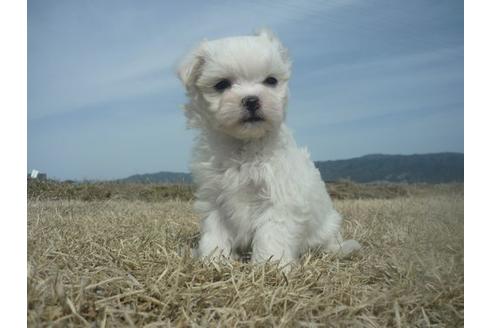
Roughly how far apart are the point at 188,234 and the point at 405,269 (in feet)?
4.85

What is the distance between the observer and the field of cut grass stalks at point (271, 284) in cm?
143

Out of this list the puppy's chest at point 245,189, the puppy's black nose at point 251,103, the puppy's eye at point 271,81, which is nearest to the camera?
the puppy's black nose at point 251,103

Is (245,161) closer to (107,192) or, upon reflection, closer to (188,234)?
(188,234)

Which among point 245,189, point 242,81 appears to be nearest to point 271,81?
point 242,81

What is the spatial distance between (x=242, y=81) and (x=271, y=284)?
2.36ft

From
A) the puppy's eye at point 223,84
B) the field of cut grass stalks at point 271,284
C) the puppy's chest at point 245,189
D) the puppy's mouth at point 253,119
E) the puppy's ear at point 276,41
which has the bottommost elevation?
the field of cut grass stalks at point 271,284

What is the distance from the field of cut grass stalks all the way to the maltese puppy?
17cm

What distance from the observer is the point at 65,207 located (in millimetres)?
3371

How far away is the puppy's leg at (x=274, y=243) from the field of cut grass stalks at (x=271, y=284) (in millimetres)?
82

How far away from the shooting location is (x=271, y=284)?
184 cm

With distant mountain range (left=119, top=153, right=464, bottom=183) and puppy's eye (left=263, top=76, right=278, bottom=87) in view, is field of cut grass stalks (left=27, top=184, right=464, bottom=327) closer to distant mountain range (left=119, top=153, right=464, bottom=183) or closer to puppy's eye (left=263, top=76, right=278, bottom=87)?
distant mountain range (left=119, top=153, right=464, bottom=183)

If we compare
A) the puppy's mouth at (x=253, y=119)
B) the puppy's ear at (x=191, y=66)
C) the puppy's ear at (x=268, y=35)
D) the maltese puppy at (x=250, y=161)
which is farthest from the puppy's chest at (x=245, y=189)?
the puppy's ear at (x=268, y=35)

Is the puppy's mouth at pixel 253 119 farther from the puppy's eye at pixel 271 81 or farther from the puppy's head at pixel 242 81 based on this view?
the puppy's eye at pixel 271 81
